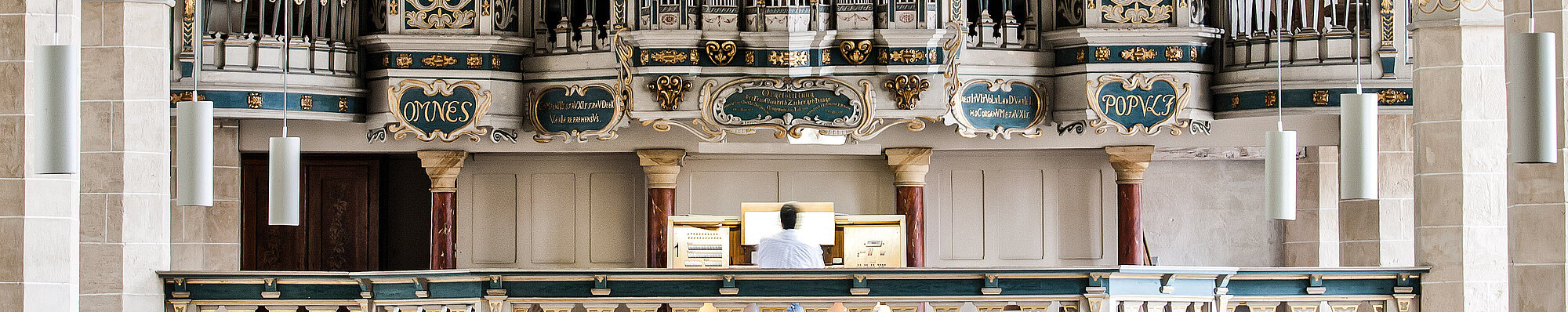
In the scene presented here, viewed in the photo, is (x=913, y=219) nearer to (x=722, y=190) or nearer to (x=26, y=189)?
(x=722, y=190)

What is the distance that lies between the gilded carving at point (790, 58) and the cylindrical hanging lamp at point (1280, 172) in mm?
4405

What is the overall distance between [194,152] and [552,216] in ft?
21.6

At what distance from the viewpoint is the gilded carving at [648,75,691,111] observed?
11672mm

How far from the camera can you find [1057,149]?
45.9 ft

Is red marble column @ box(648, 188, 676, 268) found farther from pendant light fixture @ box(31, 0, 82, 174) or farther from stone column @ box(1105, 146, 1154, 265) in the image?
pendant light fixture @ box(31, 0, 82, 174)

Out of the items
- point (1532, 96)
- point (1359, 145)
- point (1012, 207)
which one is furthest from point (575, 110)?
point (1532, 96)

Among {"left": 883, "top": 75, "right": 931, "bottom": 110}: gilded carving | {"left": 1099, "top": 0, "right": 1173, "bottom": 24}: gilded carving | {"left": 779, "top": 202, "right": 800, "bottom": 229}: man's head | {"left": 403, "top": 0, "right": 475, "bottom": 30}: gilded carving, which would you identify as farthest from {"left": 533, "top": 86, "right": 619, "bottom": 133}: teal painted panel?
{"left": 1099, "top": 0, "right": 1173, "bottom": 24}: gilded carving

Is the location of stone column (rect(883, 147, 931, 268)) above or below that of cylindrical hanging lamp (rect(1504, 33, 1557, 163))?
below

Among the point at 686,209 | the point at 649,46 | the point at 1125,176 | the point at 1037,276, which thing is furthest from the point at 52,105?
the point at 1125,176

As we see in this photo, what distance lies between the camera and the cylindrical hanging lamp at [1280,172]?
755 centimetres

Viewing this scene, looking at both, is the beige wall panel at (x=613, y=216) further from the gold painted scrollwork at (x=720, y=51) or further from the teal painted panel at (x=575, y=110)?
the gold painted scrollwork at (x=720, y=51)

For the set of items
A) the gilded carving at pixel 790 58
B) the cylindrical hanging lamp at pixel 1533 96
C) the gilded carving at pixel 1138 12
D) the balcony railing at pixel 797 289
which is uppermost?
the gilded carving at pixel 1138 12

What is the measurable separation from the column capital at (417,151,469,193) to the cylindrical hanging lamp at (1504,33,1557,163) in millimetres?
8797

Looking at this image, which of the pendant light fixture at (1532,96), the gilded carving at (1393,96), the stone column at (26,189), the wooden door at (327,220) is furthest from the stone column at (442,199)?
the pendant light fixture at (1532,96)
